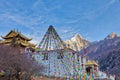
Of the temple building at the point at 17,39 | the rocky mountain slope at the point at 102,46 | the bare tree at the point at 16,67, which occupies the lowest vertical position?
the bare tree at the point at 16,67

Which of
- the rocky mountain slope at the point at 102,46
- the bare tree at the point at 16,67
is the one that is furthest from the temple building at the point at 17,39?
the rocky mountain slope at the point at 102,46

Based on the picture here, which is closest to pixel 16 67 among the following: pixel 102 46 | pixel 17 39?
pixel 17 39

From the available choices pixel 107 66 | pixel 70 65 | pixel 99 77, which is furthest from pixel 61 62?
pixel 107 66

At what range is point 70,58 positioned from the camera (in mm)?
24469

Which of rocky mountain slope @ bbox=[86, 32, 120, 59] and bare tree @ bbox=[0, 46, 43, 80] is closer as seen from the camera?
bare tree @ bbox=[0, 46, 43, 80]

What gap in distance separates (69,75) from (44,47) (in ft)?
13.7

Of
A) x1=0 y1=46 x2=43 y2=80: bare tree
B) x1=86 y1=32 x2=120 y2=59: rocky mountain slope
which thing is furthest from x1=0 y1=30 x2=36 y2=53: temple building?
x1=86 y1=32 x2=120 y2=59: rocky mountain slope

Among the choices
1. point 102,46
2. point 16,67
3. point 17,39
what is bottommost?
point 16,67

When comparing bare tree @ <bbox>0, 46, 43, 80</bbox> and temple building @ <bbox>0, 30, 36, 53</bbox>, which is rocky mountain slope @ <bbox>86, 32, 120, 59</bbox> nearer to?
temple building @ <bbox>0, 30, 36, 53</bbox>

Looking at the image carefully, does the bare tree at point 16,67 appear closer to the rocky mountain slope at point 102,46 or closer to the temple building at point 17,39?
the temple building at point 17,39


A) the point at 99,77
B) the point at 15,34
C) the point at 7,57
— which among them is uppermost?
the point at 15,34

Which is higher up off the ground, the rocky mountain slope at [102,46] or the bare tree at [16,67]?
the rocky mountain slope at [102,46]

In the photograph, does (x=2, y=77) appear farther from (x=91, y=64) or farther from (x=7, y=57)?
(x=91, y=64)

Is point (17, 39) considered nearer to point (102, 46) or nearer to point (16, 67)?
point (16, 67)
